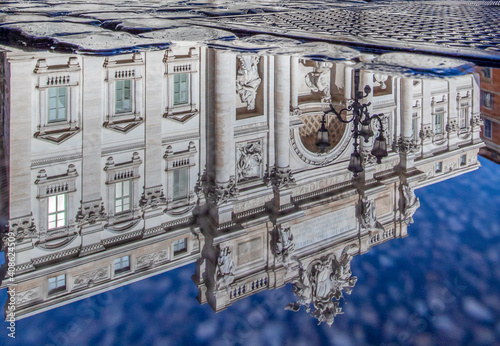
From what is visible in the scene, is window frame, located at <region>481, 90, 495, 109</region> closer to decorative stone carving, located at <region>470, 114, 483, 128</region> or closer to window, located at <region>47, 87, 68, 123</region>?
decorative stone carving, located at <region>470, 114, 483, 128</region>

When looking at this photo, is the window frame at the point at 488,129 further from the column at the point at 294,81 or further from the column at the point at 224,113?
the column at the point at 224,113

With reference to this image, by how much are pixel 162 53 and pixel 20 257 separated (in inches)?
212

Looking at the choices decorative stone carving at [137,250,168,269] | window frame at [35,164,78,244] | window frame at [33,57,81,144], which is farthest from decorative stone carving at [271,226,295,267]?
window frame at [33,57,81,144]

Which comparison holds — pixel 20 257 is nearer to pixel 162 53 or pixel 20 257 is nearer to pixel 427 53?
pixel 162 53

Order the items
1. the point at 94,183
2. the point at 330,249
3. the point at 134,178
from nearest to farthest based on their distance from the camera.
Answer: the point at 330,249
the point at 94,183
the point at 134,178

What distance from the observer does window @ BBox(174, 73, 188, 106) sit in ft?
28.1

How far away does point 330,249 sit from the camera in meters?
4.93

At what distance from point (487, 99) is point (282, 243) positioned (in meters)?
2.91

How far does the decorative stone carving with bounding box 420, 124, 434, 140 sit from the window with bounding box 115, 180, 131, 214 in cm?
473

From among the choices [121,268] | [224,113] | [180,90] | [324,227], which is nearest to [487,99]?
[324,227]

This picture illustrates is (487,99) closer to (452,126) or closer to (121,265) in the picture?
(452,126)

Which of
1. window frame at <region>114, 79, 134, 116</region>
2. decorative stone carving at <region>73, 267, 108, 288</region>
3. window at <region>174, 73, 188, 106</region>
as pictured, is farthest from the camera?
window at <region>174, 73, 188, 106</region>

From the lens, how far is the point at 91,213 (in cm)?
675

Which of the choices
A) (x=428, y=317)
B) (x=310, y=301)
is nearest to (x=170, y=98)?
(x=310, y=301)
